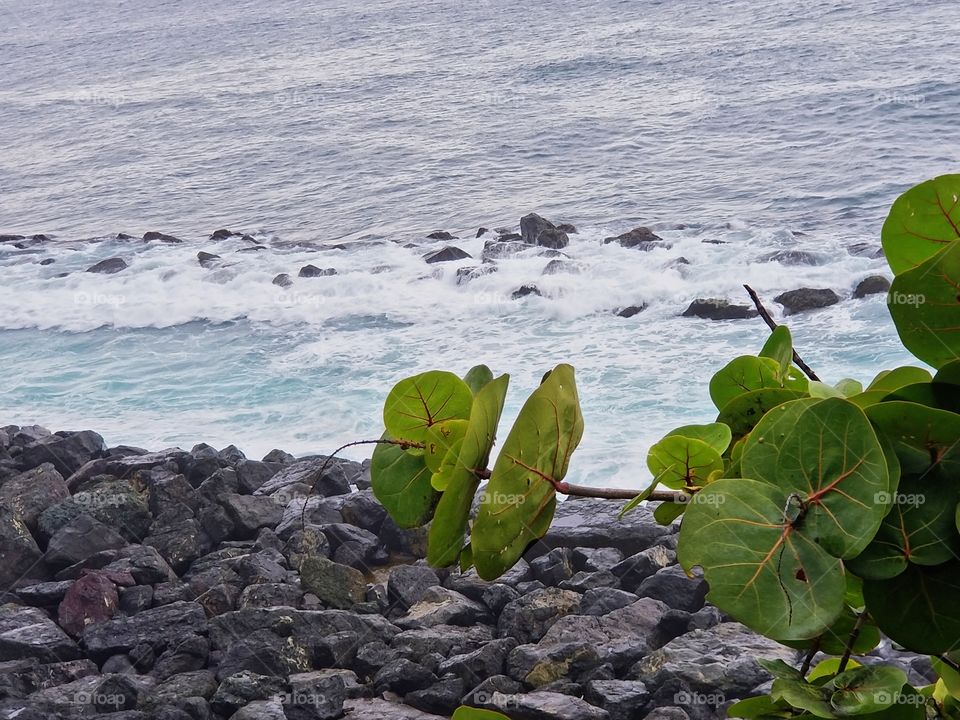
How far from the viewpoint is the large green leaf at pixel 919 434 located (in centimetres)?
40

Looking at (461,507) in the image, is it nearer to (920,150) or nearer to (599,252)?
(599,252)

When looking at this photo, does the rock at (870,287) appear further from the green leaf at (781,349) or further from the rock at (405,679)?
the green leaf at (781,349)

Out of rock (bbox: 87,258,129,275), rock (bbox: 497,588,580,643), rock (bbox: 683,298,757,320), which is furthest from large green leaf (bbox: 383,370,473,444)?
rock (bbox: 87,258,129,275)

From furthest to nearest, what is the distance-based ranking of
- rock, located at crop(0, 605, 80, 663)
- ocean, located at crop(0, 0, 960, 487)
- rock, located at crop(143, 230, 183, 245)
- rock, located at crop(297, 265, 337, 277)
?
rock, located at crop(143, 230, 183, 245) → rock, located at crop(297, 265, 337, 277) → ocean, located at crop(0, 0, 960, 487) → rock, located at crop(0, 605, 80, 663)

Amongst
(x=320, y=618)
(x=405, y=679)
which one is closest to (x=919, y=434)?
(x=405, y=679)

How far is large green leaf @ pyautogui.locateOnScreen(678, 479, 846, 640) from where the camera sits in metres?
0.40

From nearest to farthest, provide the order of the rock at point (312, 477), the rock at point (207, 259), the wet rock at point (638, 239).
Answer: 1. the rock at point (312, 477)
2. the wet rock at point (638, 239)
3. the rock at point (207, 259)

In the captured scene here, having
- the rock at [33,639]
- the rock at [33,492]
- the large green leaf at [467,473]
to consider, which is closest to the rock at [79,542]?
the rock at [33,492]

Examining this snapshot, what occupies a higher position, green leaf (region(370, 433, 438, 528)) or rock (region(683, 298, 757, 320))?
green leaf (region(370, 433, 438, 528))

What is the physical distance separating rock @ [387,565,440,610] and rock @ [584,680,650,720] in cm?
126

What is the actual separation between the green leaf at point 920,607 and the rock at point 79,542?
562 cm

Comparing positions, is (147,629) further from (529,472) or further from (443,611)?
(529,472)

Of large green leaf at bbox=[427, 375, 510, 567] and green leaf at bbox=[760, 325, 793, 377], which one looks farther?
green leaf at bbox=[760, 325, 793, 377]

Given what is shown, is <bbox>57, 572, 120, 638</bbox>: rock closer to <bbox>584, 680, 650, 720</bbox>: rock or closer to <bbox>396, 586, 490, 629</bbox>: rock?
<bbox>396, 586, 490, 629</bbox>: rock
